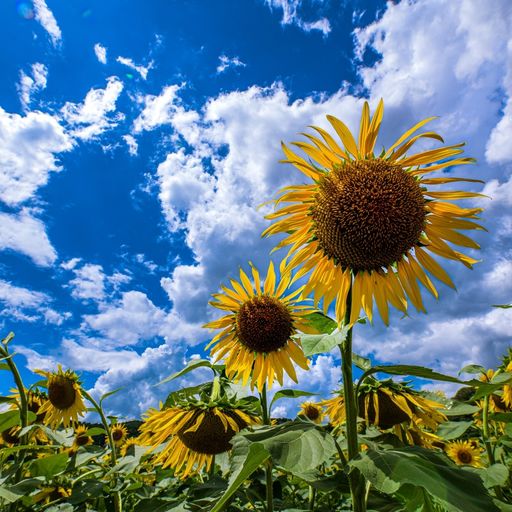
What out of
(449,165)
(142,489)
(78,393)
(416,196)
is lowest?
(142,489)

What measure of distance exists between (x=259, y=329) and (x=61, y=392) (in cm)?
360

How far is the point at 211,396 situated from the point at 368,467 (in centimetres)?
201

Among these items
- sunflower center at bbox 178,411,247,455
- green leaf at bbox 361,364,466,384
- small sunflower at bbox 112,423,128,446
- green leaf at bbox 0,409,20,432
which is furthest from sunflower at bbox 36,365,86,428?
green leaf at bbox 361,364,466,384

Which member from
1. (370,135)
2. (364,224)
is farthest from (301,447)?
(370,135)

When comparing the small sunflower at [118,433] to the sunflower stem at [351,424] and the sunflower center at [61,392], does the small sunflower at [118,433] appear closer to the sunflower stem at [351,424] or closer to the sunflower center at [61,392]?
the sunflower center at [61,392]

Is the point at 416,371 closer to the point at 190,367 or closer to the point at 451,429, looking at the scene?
the point at 190,367

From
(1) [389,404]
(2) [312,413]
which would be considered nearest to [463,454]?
(2) [312,413]

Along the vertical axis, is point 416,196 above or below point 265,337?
above

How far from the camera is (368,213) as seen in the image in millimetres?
→ 2543

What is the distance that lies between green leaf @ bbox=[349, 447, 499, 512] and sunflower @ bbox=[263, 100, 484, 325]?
886 millimetres

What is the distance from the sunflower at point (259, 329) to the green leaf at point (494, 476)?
5.24 feet

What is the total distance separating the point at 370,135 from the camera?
2.65m

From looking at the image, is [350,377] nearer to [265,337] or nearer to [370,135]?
[370,135]

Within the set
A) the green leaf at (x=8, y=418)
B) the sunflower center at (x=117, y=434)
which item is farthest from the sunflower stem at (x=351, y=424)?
the sunflower center at (x=117, y=434)
